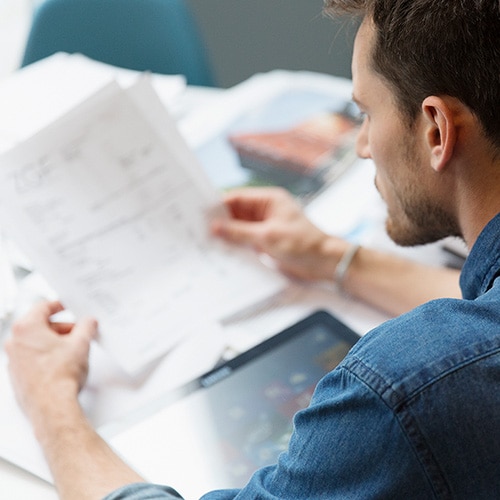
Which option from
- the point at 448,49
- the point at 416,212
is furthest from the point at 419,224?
the point at 448,49

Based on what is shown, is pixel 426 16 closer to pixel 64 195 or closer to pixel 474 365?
pixel 474 365

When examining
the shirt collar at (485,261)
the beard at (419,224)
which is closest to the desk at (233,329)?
the beard at (419,224)

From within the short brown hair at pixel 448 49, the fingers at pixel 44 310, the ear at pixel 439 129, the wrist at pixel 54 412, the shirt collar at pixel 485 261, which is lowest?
the wrist at pixel 54 412

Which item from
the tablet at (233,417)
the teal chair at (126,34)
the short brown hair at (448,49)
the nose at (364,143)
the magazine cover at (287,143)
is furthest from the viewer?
the teal chair at (126,34)

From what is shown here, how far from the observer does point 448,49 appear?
28.3 inches

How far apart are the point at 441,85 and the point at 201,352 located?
18.0 inches

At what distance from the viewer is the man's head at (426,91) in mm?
712

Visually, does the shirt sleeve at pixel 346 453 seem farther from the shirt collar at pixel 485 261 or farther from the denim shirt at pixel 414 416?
the shirt collar at pixel 485 261

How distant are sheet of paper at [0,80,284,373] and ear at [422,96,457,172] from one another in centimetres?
39

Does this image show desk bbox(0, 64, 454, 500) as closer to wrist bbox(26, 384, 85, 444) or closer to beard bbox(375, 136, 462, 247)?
wrist bbox(26, 384, 85, 444)

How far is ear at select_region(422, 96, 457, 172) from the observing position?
733 millimetres

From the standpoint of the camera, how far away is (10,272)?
3.73 feet

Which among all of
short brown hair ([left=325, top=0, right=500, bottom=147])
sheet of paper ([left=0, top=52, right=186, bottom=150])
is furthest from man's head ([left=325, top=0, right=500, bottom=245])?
sheet of paper ([left=0, top=52, right=186, bottom=150])

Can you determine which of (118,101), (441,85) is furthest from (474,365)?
(118,101)
